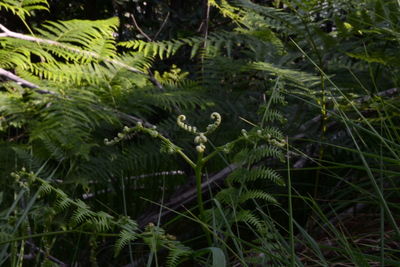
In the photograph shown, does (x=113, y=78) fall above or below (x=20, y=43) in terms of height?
below

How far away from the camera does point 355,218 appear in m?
1.46

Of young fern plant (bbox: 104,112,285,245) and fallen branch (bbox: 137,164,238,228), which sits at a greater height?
young fern plant (bbox: 104,112,285,245)

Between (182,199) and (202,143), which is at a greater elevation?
(202,143)

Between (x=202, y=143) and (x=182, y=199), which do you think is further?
(x=182, y=199)

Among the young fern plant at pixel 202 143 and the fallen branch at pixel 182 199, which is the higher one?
the young fern plant at pixel 202 143

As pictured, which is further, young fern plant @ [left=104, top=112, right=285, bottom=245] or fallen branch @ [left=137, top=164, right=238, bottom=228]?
fallen branch @ [left=137, top=164, right=238, bottom=228]

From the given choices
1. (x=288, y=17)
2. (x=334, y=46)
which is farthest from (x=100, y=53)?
(x=334, y=46)

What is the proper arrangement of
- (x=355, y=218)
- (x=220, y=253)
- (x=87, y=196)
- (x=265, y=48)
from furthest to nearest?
1. (x=265, y=48)
2. (x=87, y=196)
3. (x=355, y=218)
4. (x=220, y=253)

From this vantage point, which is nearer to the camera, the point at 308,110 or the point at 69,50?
the point at 308,110

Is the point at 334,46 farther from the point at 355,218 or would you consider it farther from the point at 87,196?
the point at 87,196

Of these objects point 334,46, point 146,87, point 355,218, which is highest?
point 334,46

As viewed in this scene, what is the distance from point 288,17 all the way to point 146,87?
644 mm

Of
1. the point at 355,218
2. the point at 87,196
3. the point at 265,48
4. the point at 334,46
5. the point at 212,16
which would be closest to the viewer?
the point at 355,218

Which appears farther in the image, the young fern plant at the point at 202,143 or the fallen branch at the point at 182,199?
the fallen branch at the point at 182,199
